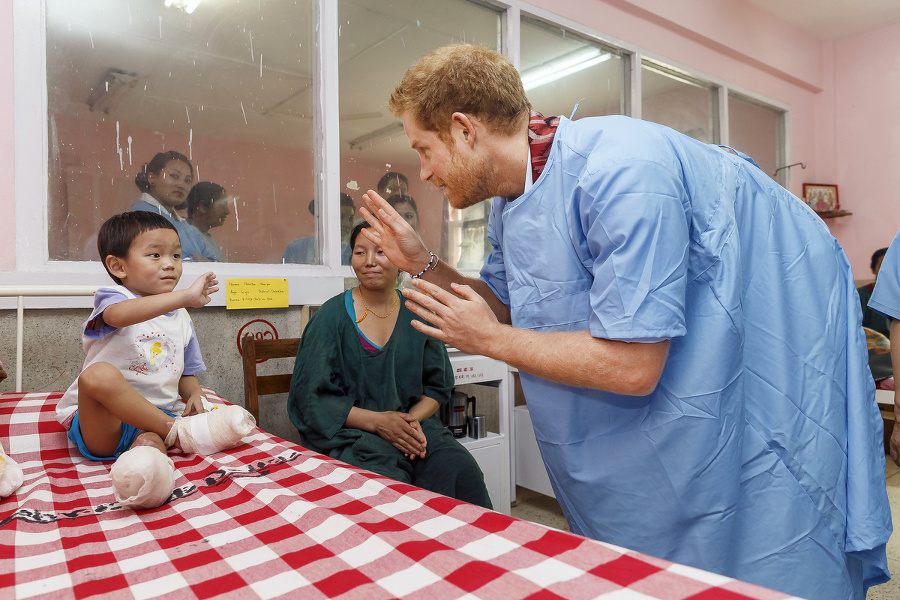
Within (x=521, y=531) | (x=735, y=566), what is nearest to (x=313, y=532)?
(x=521, y=531)

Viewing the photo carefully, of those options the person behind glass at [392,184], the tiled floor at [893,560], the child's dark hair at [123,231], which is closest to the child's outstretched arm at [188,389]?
the child's dark hair at [123,231]

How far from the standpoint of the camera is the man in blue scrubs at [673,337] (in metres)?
0.80

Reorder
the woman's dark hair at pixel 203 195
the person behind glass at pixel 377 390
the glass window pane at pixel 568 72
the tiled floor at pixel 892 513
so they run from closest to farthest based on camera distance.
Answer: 1. the person behind glass at pixel 377 390
2. the tiled floor at pixel 892 513
3. the woman's dark hair at pixel 203 195
4. the glass window pane at pixel 568 72

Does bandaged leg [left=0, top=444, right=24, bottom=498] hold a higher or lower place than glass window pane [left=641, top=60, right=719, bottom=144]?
lower

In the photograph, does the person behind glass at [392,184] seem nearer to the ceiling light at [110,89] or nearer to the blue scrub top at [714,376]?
the ceiling light at [110,89]

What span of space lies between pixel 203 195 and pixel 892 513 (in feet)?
9.90

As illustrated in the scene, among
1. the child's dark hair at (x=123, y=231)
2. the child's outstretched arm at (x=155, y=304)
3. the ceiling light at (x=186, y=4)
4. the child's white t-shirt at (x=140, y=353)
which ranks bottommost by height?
the child's white t-shirt at (x=140, y=353)

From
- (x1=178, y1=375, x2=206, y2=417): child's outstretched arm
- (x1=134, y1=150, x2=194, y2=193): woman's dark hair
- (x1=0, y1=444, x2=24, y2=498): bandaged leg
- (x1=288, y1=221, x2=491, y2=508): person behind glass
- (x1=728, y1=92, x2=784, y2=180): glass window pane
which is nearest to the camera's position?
(x1=0, y1=444, x2=24, y2=498): bandaged leg

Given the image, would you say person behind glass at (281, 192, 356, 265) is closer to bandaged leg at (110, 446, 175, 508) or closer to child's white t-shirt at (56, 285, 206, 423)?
child's white t-shirt at (56, 285, 206, 423)

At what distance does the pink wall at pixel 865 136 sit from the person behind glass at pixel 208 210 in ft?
15.6

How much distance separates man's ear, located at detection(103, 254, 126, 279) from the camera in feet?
4.78

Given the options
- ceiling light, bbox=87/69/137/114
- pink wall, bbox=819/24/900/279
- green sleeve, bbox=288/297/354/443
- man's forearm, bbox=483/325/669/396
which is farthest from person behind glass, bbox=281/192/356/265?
pink wall, bbox=819/24/900/279

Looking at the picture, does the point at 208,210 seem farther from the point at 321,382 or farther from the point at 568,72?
the point at 568,72

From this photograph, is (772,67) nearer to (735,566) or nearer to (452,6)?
(452,6)
